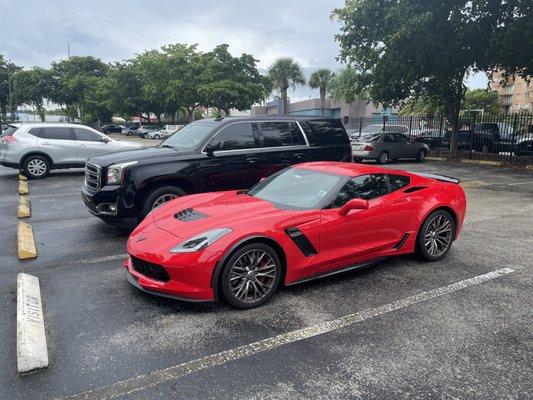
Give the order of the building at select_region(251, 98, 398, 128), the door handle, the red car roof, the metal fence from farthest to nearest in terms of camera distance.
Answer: the building at select_region(251, 98, 398, 128) < the metal fence < the door handle < the red car roof

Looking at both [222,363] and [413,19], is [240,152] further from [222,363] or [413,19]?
[413,19]

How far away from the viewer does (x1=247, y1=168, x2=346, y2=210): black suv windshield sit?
15.3ft

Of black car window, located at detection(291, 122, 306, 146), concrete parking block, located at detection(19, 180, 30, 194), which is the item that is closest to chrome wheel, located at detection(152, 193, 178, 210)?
black car window, located at detection(291, 122, 306, 146)

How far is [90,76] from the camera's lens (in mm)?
64125

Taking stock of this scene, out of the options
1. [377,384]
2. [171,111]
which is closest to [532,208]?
[377,384]

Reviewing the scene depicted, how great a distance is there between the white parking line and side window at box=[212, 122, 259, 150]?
4.12 meters

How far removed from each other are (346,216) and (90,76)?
222 ft

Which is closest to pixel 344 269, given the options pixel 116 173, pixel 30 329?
pixel 30 329

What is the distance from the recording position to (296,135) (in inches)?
320

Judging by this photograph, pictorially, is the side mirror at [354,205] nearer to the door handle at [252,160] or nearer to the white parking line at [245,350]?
the white parking line at [245,350]

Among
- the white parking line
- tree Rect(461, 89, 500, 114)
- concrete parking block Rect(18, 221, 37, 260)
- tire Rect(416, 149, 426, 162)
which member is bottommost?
the white parking line

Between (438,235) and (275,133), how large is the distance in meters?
3.51

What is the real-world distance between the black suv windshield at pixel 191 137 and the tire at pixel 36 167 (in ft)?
22.2

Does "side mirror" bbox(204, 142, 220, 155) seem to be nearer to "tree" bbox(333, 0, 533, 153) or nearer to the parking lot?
the parking lot
